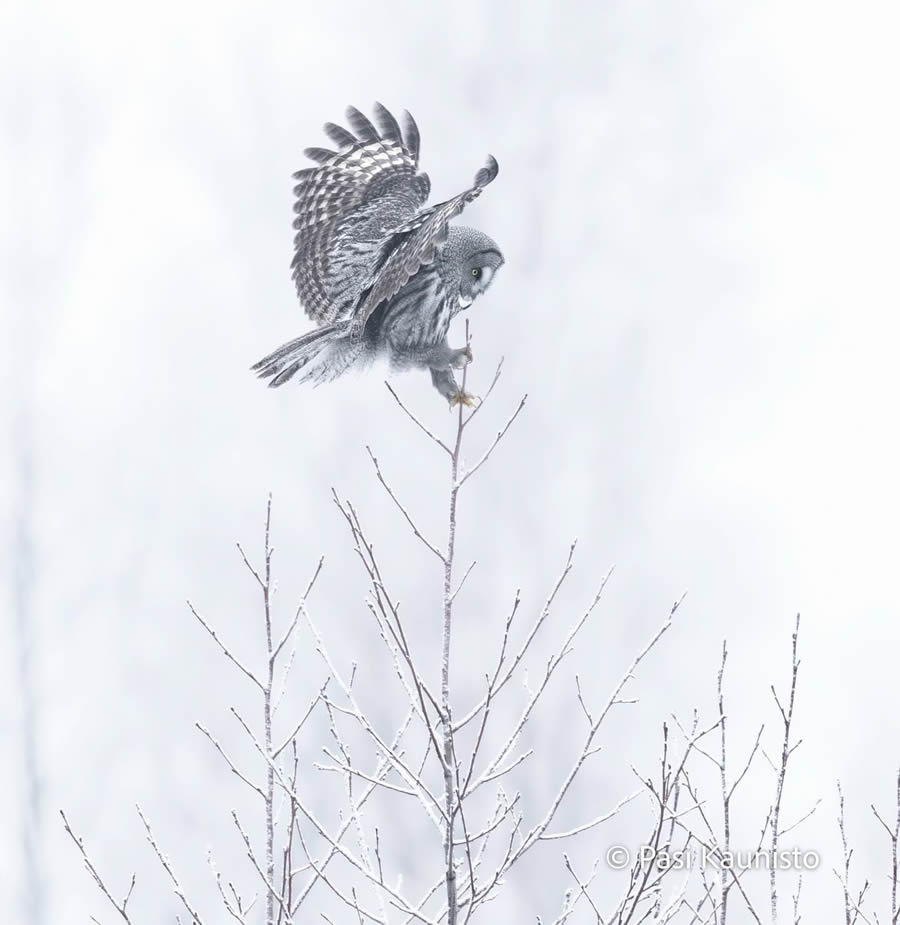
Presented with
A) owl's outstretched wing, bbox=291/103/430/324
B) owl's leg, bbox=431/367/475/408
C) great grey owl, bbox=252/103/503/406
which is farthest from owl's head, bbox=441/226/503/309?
owl's outstretched wing, bbox=291/103/430/324

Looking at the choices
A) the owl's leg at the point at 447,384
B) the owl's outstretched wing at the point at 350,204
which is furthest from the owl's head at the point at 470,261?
the owl's outstretched wing at the point at 350,204

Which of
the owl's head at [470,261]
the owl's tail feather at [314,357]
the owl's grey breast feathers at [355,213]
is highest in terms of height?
the owl's grey breast feathers at [355,213]

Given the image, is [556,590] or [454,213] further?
[454,213]

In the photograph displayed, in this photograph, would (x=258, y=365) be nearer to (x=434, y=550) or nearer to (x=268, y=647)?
(x=268, y=647)

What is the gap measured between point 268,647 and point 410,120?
3.81 metres

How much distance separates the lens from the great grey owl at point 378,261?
5605mm

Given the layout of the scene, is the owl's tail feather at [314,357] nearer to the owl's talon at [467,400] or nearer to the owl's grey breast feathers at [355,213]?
the owl's grey breast feathers at [355,213]

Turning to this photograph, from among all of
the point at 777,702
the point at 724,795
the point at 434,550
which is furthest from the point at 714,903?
the point at 434,550

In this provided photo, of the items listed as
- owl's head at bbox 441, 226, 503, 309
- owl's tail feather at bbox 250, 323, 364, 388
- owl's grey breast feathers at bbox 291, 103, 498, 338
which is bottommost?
owl's tail feather at bbox 250, 323, 364, 388

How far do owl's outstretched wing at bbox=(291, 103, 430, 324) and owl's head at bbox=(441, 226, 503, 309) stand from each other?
0.60m

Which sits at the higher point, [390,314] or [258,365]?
[390,314]

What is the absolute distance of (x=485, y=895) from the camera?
4090mm

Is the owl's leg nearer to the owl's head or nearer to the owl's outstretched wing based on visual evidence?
the owl's head

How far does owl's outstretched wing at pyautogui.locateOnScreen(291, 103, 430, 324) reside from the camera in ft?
21.6
